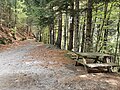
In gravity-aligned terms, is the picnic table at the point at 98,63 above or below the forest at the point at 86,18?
below

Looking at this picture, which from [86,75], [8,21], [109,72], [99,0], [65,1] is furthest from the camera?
[8,21]

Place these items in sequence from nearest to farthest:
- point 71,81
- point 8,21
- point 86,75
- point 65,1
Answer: point 71,81
point 86,75
point 65,1
point 8,21

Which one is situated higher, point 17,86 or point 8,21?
point 8,21

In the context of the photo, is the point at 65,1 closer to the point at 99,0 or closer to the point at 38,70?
the point at 99,0

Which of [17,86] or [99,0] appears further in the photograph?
[99,0]

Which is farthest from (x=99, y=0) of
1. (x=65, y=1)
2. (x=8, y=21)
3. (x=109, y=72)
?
(x=8, y=21)

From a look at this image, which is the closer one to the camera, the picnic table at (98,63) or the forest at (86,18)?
the picnic table at (98,63)

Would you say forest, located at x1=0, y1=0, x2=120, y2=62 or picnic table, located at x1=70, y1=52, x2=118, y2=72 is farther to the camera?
forest, located at x1=0, y1=0, x2=120, y2=62

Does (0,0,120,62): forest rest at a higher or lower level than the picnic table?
higher

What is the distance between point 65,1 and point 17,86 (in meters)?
10.00

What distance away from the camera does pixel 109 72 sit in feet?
25.3

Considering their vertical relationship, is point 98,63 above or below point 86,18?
below

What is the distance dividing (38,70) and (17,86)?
2239 millimetres

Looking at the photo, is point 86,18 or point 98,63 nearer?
point 98,63
